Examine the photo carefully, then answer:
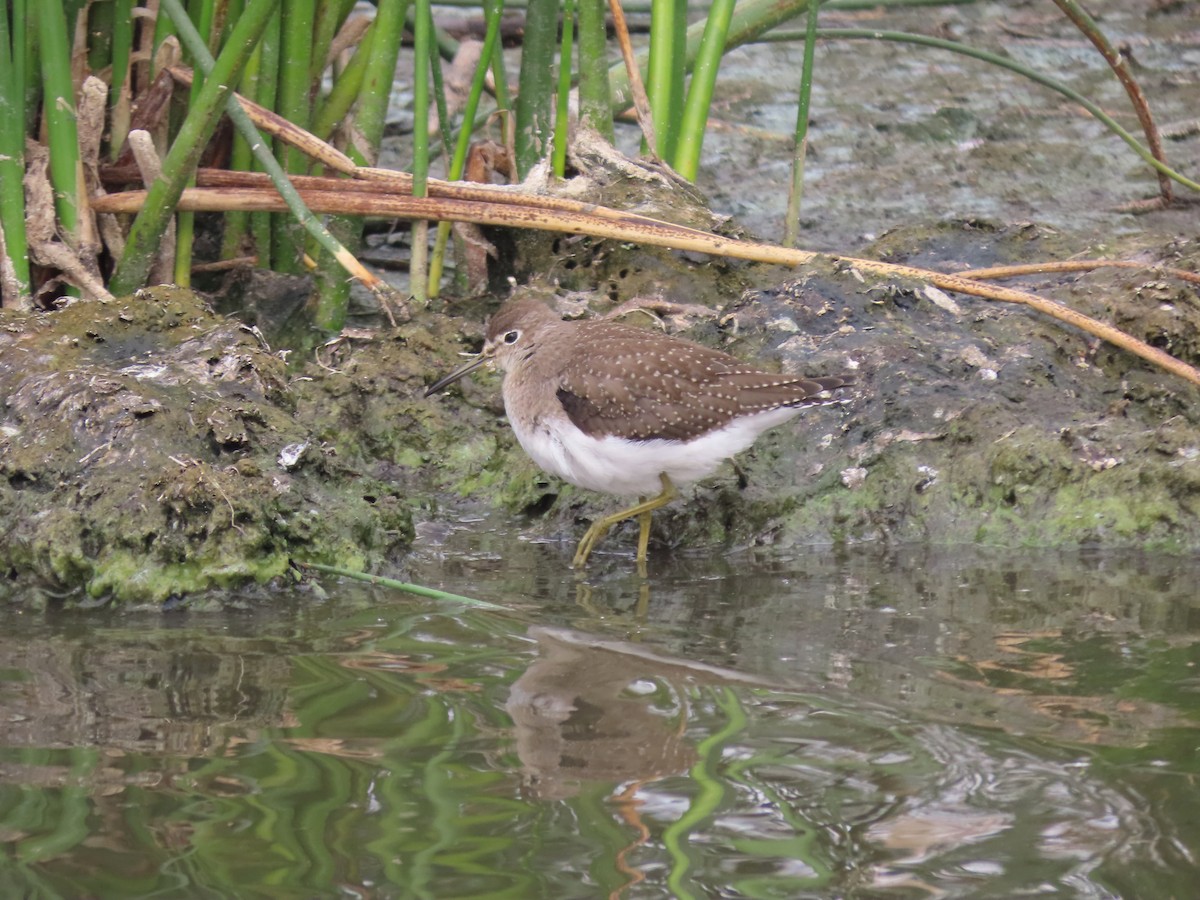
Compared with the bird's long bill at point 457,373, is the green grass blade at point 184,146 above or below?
above

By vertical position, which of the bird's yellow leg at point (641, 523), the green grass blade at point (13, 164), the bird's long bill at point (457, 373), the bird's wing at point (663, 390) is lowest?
the bird's yellow leg at point (641, 523)

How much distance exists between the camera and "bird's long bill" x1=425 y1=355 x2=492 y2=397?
6.06 meters

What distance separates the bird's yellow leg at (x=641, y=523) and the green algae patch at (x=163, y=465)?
25.1 inches

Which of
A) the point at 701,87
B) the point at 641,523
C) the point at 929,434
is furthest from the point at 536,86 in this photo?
the point at 929,434

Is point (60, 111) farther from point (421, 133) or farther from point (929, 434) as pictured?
point (929, 434)

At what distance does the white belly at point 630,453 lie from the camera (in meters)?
5.26

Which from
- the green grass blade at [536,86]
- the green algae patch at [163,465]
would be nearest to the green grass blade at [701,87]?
the green grass blade at [536,86]

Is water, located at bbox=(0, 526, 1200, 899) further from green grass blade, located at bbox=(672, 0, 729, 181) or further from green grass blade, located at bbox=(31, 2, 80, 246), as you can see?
green grass blade, located at bbox=(672, 0, 729, 181)

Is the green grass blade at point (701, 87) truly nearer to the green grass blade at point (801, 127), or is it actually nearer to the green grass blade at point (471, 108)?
the green grass blade at point (801, 127)

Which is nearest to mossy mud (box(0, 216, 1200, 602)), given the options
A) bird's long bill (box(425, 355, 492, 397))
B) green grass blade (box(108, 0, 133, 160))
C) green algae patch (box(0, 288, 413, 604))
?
green algae patch (box(0, 288, 413, 604))

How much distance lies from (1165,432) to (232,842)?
150 inches

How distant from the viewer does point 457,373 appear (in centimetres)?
611

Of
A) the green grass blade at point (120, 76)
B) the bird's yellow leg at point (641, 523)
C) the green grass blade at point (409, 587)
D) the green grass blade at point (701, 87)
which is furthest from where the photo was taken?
the green grass blade at point (701, 87)

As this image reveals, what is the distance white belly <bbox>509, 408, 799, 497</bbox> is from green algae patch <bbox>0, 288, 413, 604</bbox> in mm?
570
